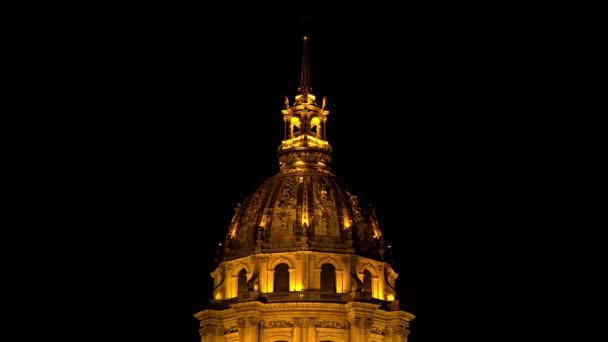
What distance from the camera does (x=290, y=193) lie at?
12338cm

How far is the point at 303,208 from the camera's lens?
401 ft

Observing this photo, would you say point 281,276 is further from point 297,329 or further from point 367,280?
point 367,280

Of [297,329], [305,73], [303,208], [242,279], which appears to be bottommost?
[297,329]

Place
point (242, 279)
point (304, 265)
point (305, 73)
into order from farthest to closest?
point (305, 73), point (242, 279), point (304, 265)

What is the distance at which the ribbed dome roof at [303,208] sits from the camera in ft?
397

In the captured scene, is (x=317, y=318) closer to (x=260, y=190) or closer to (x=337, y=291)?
(x=337, y=291)

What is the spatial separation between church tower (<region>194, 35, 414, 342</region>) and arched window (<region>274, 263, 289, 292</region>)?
0.24 ft

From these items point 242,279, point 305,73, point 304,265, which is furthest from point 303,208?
point 305,73

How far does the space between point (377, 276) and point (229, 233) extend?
12.0 metres

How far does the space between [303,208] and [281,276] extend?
5.72 meters

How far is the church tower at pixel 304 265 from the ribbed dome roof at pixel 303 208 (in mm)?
76

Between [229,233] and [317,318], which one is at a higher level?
[229,233]

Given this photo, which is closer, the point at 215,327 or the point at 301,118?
the point at 215,327

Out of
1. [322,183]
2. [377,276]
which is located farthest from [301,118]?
[377,276]
